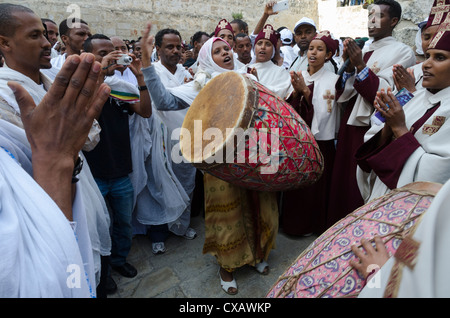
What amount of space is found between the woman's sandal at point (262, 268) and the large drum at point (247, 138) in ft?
3.20

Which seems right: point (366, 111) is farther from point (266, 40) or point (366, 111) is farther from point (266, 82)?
point (266, 40)

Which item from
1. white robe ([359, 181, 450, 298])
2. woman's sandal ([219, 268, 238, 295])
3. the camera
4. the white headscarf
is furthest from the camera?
the white headscarf

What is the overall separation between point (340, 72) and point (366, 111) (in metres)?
0.49

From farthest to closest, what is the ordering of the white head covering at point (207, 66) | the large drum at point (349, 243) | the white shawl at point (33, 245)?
1. the white head covering at point (207, 66)
2. the large drum at point (349, 243)
3. the white shawl at point (33, 245)

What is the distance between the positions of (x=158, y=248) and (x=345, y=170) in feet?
7.05

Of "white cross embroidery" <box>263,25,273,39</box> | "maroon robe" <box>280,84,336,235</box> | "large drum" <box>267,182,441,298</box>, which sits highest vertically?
"white cross embroidery" <box>263,25,273,39</box>

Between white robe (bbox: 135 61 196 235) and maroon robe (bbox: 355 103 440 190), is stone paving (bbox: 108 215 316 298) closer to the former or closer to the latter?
white robe (bbox: 135 61 196 235)

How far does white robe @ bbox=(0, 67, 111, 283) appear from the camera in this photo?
103 cm

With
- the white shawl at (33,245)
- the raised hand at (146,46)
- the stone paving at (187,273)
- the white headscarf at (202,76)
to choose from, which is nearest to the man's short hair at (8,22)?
the raised hand at (146,46)

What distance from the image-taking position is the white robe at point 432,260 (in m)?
0.54

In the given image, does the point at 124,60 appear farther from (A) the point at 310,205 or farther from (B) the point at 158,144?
(A) the point at 310,205

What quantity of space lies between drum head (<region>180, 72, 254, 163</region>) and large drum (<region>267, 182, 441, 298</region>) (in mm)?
797

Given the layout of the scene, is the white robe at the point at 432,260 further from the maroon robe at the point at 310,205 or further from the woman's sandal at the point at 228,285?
the maroon robe at the point at 310,205

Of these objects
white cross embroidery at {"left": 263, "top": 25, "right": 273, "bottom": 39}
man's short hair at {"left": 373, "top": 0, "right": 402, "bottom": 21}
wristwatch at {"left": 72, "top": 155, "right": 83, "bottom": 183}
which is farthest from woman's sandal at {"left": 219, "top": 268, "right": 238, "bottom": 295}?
man's short hair at {"left": 373, "top": 0, "right": 402, "bottom": 21}
